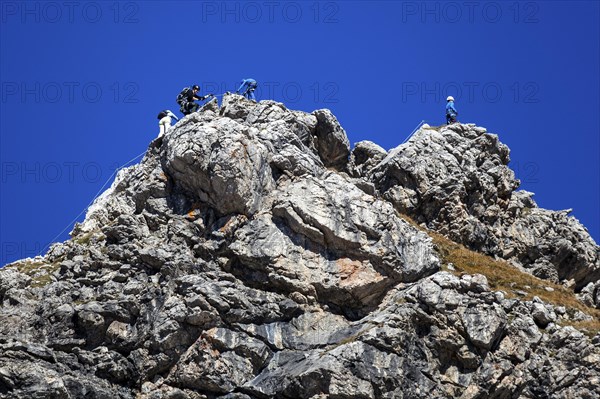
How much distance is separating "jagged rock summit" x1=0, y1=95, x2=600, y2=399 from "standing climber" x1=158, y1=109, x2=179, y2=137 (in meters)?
4.12

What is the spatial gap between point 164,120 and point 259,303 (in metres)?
18.5

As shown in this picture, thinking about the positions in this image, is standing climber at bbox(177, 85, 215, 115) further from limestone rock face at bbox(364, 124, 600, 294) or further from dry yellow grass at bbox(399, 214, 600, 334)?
dry yellow grass at bbox(399, 214, 600, 334)

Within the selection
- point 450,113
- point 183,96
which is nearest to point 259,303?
point 183,96

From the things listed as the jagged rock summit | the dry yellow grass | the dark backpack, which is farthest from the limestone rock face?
the dark backpack

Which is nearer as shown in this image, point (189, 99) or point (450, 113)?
point (189, 99)

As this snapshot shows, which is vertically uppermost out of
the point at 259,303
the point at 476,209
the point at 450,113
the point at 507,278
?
the point at 450,113

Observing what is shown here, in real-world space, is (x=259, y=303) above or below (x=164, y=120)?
below

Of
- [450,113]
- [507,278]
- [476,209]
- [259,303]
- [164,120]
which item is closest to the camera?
[259,303]

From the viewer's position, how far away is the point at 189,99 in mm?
63281

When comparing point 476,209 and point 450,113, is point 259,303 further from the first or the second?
point 450,113

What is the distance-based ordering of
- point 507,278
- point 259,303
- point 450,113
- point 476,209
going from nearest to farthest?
point 259,303 → point 507,278 → point 476,209 → point 450,113

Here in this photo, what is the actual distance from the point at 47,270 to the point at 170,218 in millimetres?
6907

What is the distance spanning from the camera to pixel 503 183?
6975 centimetres

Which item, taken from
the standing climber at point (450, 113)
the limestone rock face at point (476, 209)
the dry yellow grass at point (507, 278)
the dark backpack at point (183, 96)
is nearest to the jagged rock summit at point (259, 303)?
the dry yellow grass at point (507, 278)
